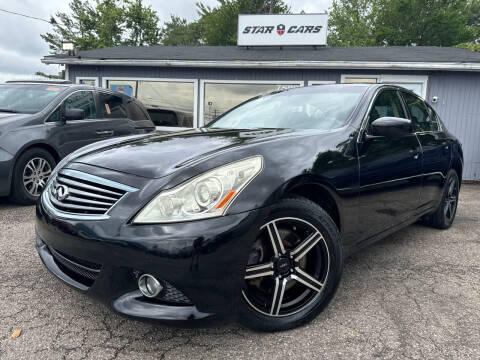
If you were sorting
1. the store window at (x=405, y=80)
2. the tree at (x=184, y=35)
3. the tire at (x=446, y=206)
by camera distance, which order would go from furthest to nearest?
the tree at (x=184, y=35) < the store window at (x=405, y=80) < the tire at (x=446, y=206)

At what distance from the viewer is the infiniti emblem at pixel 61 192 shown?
1959 mm

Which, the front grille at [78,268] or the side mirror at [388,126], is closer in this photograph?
the front grille at [78,268]

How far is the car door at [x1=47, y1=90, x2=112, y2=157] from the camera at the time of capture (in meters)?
5.04

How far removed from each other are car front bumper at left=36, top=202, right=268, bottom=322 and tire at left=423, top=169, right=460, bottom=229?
299 cm

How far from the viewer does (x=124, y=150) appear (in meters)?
2.19

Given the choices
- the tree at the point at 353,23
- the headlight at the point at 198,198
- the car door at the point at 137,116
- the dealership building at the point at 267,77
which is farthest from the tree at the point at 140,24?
the headlight at the point at 198,198

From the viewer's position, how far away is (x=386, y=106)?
10.0 feet

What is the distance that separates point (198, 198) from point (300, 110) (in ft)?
5.00

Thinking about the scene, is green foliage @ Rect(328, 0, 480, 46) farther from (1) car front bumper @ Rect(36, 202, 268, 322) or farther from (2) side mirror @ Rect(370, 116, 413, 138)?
(1) car front bumper @ Rect(36, 202, 268, 322)

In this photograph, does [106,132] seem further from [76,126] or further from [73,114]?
[73,114]

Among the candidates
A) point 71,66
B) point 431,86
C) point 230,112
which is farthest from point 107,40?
point 230,112

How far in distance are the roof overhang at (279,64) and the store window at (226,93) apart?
572 mm

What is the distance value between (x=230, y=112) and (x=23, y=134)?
111 inches

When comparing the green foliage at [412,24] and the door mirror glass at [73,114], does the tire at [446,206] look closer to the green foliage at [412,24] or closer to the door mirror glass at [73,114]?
the door mirror glass at [73,114]
